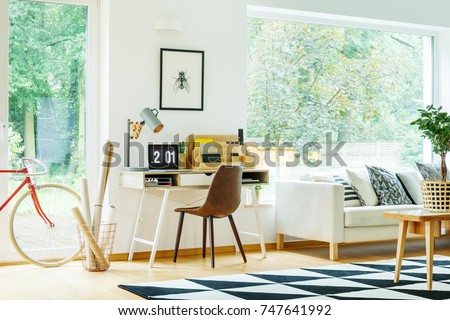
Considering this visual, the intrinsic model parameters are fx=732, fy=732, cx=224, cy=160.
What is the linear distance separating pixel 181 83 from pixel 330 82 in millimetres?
1755

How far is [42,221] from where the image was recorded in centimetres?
578

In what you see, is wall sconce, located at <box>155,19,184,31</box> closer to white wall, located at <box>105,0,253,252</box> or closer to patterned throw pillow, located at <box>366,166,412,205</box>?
white wall, located at <box>105,0,253,252</box>

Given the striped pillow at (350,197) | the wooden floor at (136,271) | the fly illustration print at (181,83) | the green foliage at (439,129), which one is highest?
the fly illustration print at (181,83)

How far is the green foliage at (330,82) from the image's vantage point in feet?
22.9

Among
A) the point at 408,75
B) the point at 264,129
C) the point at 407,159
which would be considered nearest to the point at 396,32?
the point at 408,75

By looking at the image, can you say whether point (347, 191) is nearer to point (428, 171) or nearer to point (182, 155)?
point (428, 171)

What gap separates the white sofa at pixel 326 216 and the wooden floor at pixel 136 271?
182 millimetres

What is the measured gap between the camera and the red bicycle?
5551mm

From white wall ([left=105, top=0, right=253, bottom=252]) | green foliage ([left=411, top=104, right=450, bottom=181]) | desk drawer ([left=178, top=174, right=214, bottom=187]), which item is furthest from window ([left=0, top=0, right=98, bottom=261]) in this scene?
green foliage ([left=411, top=104, right=450, bottom=181])

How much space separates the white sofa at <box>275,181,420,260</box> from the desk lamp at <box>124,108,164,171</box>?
1.41 m

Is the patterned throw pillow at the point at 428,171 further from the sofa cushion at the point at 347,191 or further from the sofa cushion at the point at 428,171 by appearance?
the sofa cushion at the point at 347,191

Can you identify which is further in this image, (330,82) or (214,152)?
(330,82)

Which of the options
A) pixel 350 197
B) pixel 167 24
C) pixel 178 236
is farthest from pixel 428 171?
pixel 167 24

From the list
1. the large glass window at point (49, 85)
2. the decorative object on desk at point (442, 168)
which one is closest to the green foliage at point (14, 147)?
the large glass window at point (49, 85)
